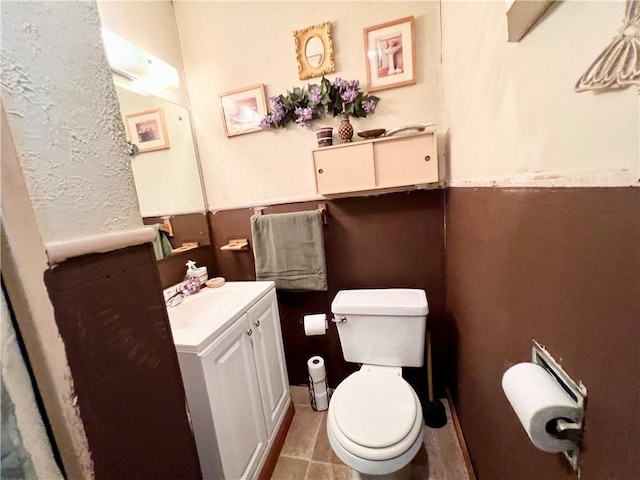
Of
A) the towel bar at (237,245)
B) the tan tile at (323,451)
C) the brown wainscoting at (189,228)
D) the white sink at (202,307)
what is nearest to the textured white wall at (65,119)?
the white sink at (202,307)

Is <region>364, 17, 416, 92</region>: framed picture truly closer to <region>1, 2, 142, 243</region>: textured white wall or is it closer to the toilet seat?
<region>1, 2, 142, 243</region>: textured white wall

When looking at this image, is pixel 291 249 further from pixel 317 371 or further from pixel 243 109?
pixel 243 109

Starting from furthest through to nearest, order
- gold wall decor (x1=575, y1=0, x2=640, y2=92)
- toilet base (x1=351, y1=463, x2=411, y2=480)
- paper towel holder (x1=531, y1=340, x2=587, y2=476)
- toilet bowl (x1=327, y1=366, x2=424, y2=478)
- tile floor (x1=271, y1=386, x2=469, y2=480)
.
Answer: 1. tile floor (x1=271, y1=386, x2=469, y2=480)
2. toilet base (x1=351, y1=463, x2=411, y2=480)
3. toilet bowl (x1=327, y1=366, x2=424, y2=478)
4. paper towel holder (x1=531, y1=340, x2=587, y2=476)
5. gold wall decor (x1=575, y1=0, x2=640, y2=92)

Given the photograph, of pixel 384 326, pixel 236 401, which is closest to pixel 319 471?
pixel 236 401

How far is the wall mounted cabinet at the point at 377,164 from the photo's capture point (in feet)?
4.06

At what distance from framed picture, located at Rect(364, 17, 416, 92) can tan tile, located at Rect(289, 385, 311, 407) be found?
186 centimetres

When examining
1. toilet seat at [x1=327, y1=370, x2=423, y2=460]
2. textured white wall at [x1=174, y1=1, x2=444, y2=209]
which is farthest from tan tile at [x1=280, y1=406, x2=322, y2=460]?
textured white wall at [x1=174, y1=1, x2=444, y2=209]

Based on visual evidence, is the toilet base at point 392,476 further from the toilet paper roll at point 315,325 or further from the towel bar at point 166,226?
the towel bar at point 166,226

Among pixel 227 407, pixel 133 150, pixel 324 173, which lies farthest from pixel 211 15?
pixel 227 407

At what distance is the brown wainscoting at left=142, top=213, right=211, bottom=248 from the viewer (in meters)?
1.48

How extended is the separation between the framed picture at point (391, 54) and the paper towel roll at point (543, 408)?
1.33m

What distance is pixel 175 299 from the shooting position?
133 centimetres

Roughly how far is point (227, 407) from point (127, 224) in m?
0.82

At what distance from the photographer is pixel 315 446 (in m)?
1.37
